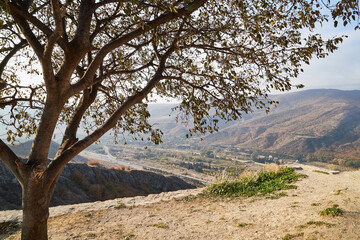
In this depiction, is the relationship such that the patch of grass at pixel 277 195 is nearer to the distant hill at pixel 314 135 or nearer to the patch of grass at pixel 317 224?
the patch of grass at pixel 317 224

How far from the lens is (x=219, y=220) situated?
6.76m

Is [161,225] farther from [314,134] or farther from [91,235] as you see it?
[314,134]

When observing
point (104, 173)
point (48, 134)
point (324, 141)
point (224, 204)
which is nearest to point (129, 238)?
point (48, 134)

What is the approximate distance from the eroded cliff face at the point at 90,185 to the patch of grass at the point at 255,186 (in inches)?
353

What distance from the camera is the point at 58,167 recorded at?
14.1ft

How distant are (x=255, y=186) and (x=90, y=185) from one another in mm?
11623

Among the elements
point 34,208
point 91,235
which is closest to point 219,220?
point 91,235

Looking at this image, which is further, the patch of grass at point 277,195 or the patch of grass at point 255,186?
the patch of grass at point 255,186

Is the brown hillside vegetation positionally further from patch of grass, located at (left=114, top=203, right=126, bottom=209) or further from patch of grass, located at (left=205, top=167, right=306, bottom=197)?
patch of grass, located at (left=205, top=167, right=306, bottom=197)

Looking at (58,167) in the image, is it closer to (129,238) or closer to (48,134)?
(48,134)

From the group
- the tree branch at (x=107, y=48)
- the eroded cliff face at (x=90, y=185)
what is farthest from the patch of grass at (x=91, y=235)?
the eroded cliff face at (x=90, y=185)

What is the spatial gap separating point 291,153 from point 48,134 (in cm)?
11469

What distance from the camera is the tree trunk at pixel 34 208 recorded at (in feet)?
13.0

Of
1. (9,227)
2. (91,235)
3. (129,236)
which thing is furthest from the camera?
(9,227)
